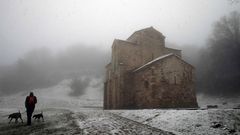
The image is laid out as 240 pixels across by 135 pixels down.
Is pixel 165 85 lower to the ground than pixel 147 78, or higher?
lower

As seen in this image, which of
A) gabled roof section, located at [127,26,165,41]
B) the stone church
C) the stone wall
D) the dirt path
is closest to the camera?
the dirt path

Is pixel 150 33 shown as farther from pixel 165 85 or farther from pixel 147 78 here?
pixel 165 85

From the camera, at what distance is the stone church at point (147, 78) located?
2317cm

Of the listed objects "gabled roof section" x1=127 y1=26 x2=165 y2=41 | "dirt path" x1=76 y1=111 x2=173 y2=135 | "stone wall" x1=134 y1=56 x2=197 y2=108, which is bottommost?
"dirt path" x1=76 y1=111 x2=173 y2=135

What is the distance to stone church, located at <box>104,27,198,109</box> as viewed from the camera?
23.2 metres

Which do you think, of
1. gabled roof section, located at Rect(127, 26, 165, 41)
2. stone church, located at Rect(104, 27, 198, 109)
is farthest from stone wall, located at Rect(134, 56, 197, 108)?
gabled roof section, located at Rect(127, 26, 165, 41)

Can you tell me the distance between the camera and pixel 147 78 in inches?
935

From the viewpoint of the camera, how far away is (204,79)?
51.8m

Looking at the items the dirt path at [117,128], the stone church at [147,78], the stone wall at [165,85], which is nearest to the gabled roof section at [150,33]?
the stone church at [147,78]

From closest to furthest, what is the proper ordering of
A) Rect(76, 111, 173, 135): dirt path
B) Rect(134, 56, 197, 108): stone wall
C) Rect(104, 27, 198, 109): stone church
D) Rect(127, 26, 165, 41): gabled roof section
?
1. Rect(76, 111, 173, 135): dirt path
2. Rect(134, 56, 197, 108): stone wall
3. Rect(104, 27, 198, 109): stone church
4. Rect(127, 26, 165, 41): gabled roof section

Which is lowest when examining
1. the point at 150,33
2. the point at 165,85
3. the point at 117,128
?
the point at 117,128

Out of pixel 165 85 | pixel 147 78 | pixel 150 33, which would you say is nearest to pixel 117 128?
pixel 147 78

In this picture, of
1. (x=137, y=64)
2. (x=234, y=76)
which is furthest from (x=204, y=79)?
(x=137, y=64)

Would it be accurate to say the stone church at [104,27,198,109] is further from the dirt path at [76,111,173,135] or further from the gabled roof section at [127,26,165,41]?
the dirt path at [76,111,173,135]
